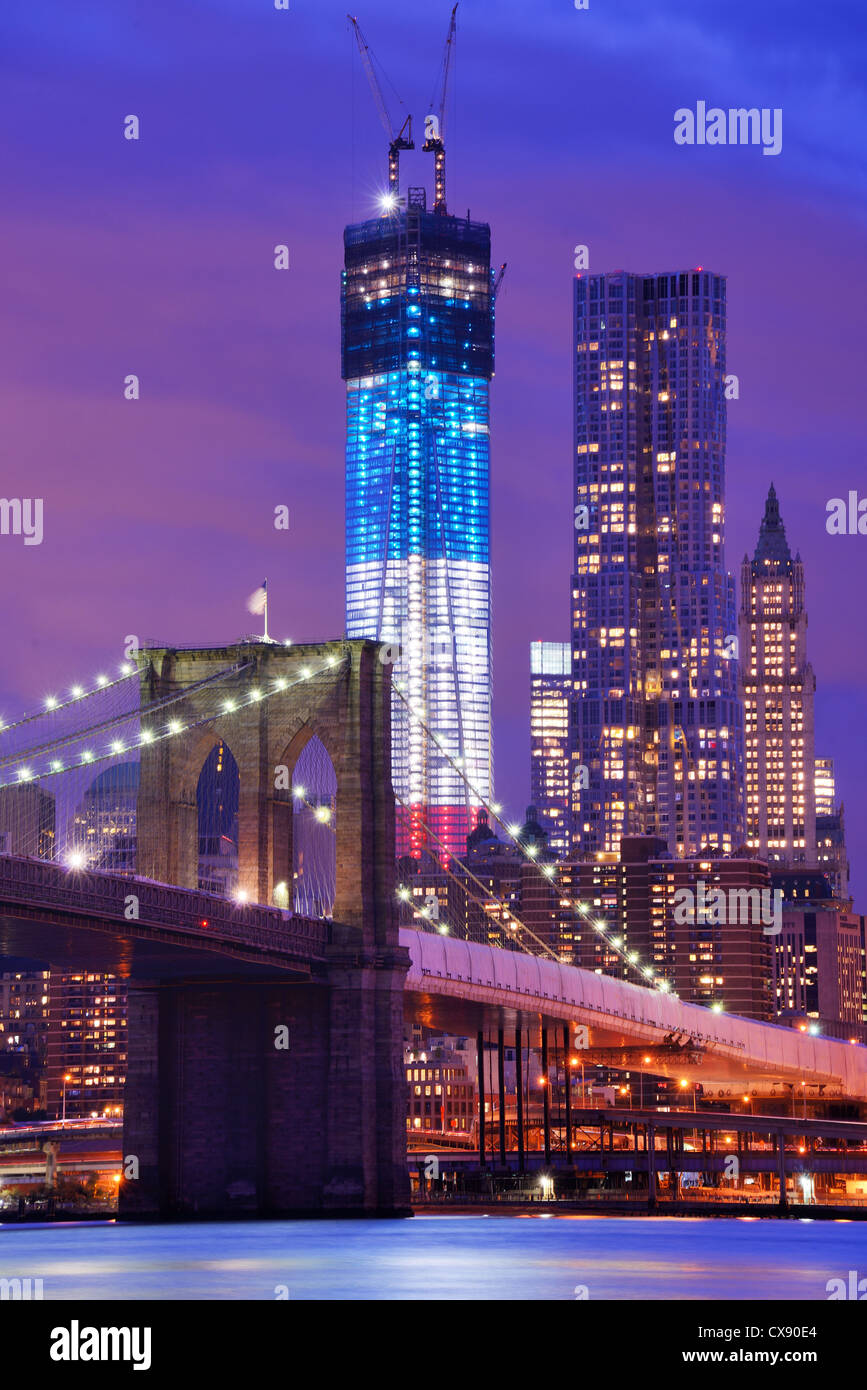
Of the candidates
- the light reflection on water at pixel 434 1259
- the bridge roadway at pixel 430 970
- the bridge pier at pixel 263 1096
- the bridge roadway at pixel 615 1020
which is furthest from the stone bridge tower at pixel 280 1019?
the bridge roadway at pixel 615 1020

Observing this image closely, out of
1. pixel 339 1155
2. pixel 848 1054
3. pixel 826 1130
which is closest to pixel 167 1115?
pixel 339 1155

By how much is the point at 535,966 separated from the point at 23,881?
50999 millimetres

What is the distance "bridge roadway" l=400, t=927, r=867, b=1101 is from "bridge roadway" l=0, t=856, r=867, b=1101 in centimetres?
10

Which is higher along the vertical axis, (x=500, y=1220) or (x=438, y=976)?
(x=438, y=976)

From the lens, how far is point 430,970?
4336 inches

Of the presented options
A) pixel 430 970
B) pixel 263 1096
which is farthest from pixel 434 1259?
pixel 430 970

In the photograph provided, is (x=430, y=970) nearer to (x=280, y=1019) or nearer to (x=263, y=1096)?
(x=280, y=1019)

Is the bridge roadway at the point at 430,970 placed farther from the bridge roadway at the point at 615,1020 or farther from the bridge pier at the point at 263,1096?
the bridge pier at the point at 263,1096

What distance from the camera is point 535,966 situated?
12325 cm

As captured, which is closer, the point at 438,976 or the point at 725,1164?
the point at 438,976

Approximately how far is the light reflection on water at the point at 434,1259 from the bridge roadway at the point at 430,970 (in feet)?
31.1

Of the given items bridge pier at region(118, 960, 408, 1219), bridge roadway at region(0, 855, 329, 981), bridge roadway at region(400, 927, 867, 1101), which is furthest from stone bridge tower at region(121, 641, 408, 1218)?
bridge roadway at region(400, 927, 867, 1101)

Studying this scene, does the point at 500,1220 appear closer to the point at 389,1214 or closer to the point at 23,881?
the point at 389,1214
